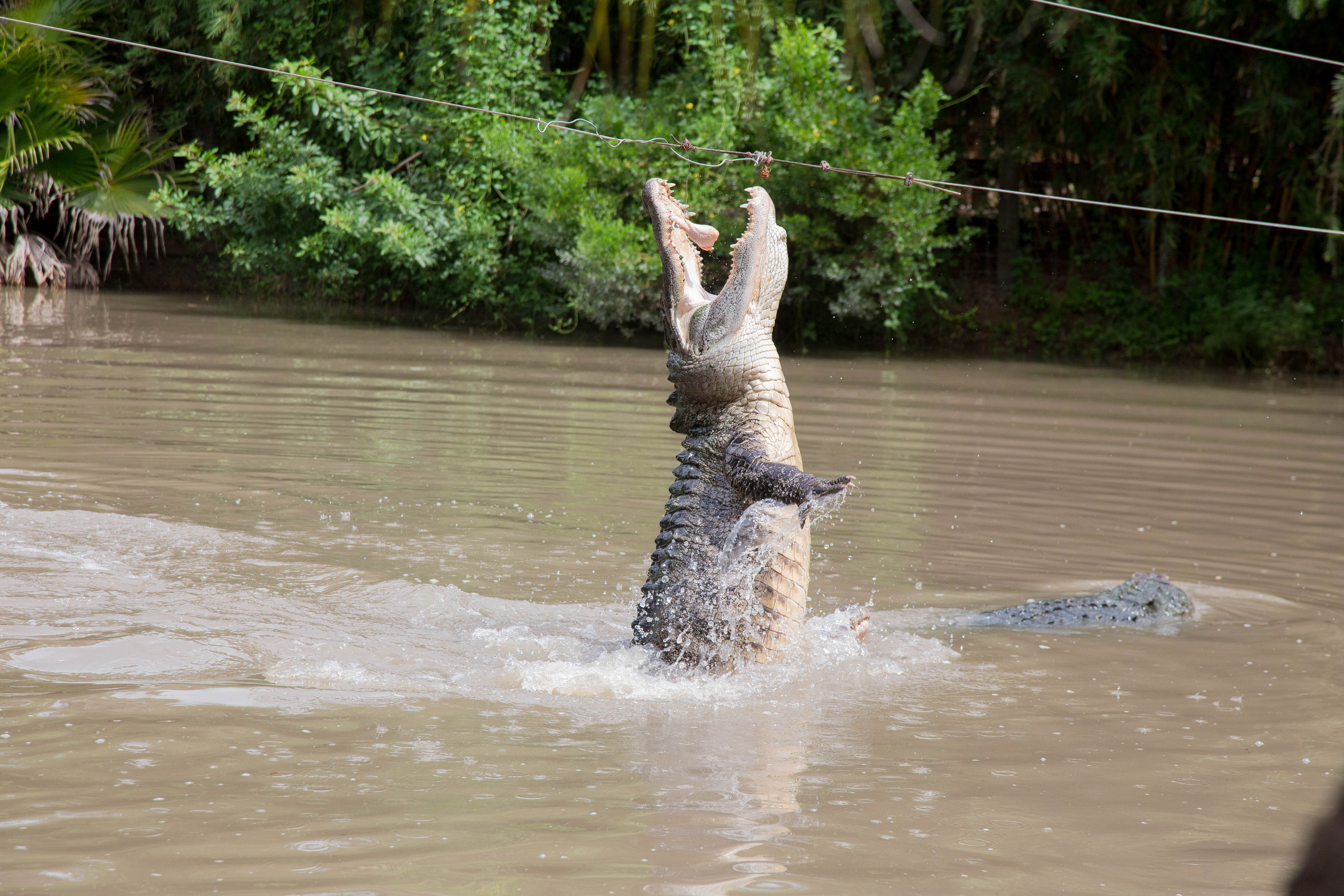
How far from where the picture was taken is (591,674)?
425cm

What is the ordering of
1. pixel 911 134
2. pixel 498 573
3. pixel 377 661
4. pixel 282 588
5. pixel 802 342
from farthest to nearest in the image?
1. pixel 802 342
2. pixel 911 134
3. pixel 498 573
4. pixel 282 588
5. pixel 377 661

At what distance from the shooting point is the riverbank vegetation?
46.8ft

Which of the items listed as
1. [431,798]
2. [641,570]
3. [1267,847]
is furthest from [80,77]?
[1267,847]

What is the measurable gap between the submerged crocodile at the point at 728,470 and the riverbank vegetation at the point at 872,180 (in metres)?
8.29

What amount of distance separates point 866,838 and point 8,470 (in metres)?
5.75

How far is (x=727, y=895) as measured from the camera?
2637 mm

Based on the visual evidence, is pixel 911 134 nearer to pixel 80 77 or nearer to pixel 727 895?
pixel 80 77

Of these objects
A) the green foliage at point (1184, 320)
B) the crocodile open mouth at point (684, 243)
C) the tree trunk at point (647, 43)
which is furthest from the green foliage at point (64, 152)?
the tree trunk at point (647, 43)

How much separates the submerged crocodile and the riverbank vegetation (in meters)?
8.29

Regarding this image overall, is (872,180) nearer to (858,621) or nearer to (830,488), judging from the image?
(858,621)

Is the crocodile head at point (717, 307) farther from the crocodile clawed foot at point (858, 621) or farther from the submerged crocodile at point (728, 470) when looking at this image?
the crocodile clawed foot at point (858, 621)

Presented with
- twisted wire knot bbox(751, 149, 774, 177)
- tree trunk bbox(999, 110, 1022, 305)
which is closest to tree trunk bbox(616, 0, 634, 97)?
twisted wire knot bbox(751, 149, 774, 177)

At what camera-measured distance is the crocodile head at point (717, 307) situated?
4520mm

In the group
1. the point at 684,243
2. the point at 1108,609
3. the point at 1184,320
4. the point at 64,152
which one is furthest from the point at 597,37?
the point at 64,152
